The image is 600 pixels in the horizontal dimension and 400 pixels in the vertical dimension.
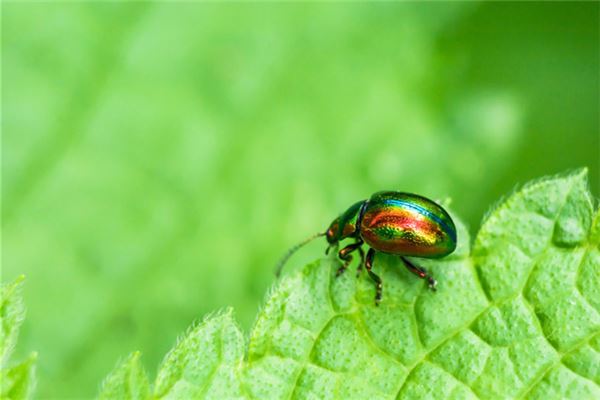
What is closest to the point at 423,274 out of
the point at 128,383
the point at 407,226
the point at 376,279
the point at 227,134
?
the point at 376,279

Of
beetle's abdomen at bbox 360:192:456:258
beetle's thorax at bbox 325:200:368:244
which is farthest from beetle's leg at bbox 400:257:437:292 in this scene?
beetle's thorax at bbox 325:200:368:244

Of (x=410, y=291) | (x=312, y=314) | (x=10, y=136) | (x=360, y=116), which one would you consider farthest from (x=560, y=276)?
(x=10, y=136)

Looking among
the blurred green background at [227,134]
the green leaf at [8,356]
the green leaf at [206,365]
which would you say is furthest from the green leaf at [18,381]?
the blurred green background at [227,134]

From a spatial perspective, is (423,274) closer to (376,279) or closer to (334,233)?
(376,279)

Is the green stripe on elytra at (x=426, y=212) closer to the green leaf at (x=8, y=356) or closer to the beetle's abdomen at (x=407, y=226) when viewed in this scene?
the beetle's abdomen at (x=407, y=226)

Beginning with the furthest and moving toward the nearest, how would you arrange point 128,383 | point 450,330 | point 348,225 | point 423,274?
point 348,225, point 423,274, point 450,330, point 128,383

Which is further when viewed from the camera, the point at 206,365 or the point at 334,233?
the point at 334,233

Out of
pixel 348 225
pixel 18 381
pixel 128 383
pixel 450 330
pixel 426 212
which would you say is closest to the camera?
pixel 18 381
